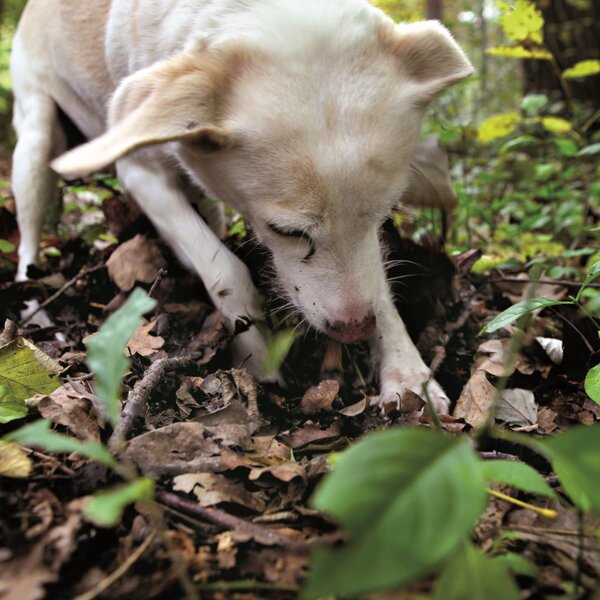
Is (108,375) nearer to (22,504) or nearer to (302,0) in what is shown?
(22,504)

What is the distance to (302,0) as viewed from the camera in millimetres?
2234

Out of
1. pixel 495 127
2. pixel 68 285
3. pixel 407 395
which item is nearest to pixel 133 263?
pixel 68 285

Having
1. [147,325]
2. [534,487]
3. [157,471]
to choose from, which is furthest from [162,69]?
[534,487]

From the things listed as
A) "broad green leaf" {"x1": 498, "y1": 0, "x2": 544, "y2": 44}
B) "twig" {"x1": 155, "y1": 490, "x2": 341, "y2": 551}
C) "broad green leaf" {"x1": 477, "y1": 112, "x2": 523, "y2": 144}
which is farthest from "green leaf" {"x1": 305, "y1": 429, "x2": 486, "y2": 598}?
"broad green leaf" {"x1": 477, "y1": 112, "x2": 523, "y2": 144}

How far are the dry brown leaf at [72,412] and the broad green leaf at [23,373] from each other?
0.16 ft

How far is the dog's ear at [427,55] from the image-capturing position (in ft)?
7.36

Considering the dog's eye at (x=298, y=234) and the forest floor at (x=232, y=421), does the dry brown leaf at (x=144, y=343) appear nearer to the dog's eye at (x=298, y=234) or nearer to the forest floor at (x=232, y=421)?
the forest floor at (x=232, y=421)

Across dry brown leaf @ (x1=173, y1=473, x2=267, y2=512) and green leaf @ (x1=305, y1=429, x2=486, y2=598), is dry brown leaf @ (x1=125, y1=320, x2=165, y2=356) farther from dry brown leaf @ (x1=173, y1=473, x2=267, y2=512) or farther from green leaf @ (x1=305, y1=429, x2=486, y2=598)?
green leaf @ (x1=305, y1=429, x2=486, y2=598)

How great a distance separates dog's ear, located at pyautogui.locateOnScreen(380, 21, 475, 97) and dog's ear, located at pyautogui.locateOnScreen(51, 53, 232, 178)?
68 centimetres

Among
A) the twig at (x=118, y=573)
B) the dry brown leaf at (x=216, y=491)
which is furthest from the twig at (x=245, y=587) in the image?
the dry brown leaf at (x=216, y=491)

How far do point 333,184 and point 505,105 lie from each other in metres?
9.39

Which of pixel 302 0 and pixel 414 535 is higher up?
pixel 302 0

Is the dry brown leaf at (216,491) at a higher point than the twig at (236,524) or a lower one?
lower

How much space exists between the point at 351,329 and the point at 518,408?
1.86 ft
